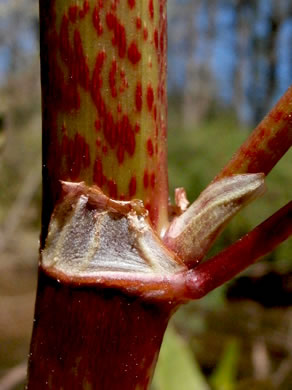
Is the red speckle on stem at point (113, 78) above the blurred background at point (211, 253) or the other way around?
above

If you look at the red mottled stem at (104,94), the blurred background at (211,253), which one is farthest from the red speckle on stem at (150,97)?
the blurred background at (211,253)

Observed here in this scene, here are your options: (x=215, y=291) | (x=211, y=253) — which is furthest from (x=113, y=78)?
(x=215, y=291)

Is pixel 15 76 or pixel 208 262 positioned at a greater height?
pixel 208 262

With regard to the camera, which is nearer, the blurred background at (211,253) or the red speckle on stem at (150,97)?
the red speckle on stem at (150,97)

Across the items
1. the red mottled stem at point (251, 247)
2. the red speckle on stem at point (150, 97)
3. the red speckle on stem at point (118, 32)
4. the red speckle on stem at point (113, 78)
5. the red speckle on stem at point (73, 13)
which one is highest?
the red speckle on stem at point (73, 13)

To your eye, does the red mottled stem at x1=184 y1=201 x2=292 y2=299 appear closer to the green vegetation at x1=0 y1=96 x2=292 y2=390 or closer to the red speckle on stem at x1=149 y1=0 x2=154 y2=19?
the red speckle on stem at x1=149 y1=0 x2=154 y2=19

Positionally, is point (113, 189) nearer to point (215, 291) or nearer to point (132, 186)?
point (132, 186)

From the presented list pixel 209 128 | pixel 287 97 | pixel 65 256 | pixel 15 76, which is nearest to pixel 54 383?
pixel 65 256

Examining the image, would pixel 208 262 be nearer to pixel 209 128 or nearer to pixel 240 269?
pixel 240 269

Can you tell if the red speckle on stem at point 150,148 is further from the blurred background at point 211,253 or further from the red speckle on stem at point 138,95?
the blurred background at point 211,253
